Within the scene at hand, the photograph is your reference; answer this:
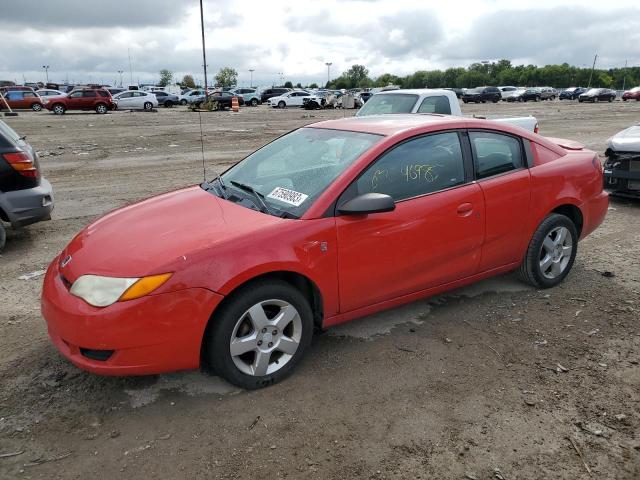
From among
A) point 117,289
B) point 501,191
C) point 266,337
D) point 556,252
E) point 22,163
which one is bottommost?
point 266,337

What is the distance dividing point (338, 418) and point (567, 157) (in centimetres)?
326

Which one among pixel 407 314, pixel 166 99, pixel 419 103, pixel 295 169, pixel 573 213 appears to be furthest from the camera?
pixel 166 99

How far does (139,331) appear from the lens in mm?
2791

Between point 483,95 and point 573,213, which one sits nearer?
point 573,213

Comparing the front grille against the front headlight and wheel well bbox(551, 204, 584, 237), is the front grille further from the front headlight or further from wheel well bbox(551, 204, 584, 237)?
wheel well bbox(551, 204, 584, 237)

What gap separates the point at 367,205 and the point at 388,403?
121cm

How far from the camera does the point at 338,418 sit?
2920 millimetres

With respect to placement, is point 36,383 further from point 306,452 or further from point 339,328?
point 339,328

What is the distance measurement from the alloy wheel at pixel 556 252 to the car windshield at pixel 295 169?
195 centimetres

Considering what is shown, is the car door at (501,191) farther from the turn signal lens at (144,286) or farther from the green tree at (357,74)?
the green tree at (357,74)

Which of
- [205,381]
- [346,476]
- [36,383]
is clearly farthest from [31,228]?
[346,476]

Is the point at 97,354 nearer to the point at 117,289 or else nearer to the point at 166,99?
the point at 117,289

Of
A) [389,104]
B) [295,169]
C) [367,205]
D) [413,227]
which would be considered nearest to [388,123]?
[295,169]

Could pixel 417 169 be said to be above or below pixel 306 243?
above
